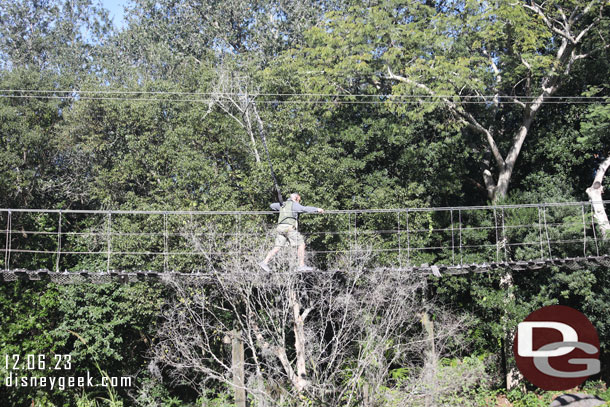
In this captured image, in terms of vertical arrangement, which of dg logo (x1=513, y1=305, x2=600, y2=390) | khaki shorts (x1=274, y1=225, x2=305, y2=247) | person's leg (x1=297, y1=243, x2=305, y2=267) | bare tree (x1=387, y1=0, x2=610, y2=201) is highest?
bare tree (x1=387, y1=0, x2=610, y2=201)

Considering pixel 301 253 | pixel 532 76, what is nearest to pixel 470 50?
pixel 532 76

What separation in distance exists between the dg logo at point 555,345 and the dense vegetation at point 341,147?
27 centimetres

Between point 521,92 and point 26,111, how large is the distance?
10.0m

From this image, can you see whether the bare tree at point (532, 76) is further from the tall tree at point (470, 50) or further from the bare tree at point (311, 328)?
the bare tree at point (311, 328)

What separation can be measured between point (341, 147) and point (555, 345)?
5155mm

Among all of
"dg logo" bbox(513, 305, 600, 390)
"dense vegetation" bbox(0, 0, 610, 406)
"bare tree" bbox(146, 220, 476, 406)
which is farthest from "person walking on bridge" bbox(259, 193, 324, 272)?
"dg logo" bbox(513, 305, 600, 390)

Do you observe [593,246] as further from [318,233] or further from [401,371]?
[318,233]

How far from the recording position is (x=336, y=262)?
1070 centimetres

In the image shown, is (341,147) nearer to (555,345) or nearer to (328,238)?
(328,238)

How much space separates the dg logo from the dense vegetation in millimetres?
267

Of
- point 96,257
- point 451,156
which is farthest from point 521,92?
point 96,257

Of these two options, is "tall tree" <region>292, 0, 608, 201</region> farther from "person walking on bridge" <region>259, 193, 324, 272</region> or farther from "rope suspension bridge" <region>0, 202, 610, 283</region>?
"person walking on bridge" <region>259, 193, 324, 272</region>

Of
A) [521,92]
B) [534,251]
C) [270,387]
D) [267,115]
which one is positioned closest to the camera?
[270,387]

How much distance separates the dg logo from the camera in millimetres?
9477
